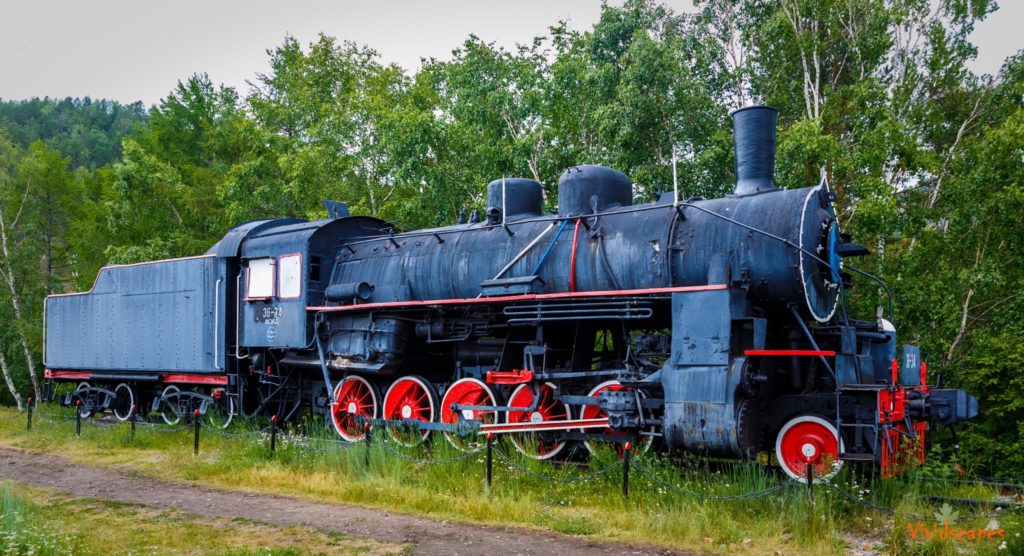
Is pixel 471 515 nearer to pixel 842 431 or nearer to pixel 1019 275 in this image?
pixel 842 431

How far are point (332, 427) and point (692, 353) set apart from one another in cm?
648

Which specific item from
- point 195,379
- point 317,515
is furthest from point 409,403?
point 195,379

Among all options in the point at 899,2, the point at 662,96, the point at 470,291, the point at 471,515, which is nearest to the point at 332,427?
the point at 470,291

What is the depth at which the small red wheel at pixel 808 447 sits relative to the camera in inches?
301

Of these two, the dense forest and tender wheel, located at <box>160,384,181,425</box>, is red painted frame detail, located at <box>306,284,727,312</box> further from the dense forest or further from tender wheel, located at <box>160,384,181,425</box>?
tender wheel, located at <box>160,384,181,425</box>

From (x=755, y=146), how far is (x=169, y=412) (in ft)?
41.0

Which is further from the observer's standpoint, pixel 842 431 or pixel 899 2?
pixel 899 2

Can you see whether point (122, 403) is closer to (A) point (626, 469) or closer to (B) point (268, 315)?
(B) point (268, 315)

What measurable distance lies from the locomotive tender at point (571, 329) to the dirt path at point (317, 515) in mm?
2088

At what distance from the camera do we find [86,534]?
718cm

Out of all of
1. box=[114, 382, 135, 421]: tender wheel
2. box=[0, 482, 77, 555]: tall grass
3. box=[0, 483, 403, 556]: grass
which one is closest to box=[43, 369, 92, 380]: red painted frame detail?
box=[114, 382, 135, 421]: tender wheel

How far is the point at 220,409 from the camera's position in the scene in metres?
14.3

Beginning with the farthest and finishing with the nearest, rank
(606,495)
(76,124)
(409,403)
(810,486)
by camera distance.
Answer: (76,124) → (409,403) → (606,495) → (810,486)

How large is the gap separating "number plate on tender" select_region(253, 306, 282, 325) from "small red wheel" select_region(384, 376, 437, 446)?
245cm
